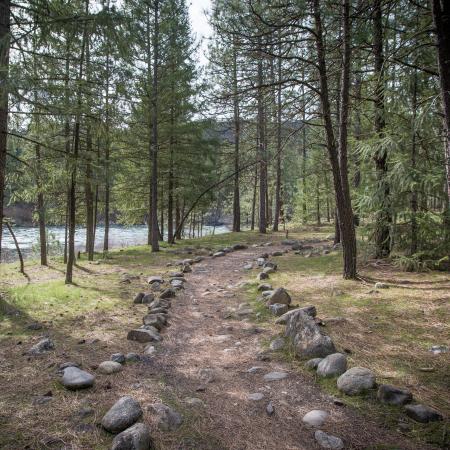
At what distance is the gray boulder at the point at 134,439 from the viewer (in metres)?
2.35

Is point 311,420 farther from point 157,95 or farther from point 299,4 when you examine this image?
point 157,95

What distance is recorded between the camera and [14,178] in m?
7.69

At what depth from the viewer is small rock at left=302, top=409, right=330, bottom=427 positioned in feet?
8.87

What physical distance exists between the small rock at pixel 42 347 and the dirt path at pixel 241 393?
4.50ft

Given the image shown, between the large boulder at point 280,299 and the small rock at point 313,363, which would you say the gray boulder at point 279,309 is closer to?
the large boulder at point 280,299

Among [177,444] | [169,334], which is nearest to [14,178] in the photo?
[169,334]

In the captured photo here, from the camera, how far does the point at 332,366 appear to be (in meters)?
3.43

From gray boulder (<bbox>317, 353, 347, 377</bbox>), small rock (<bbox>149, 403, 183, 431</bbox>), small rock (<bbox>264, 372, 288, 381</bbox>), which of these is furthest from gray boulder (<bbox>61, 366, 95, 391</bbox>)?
gray boulder (<bbox>317, 353, 347, 377</bbox>)

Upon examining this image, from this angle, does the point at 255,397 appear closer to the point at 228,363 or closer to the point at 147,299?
the point at 228,363

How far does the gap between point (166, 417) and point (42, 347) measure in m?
2.26

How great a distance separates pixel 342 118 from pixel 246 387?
18.0 ft

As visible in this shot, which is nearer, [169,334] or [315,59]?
[169,334]

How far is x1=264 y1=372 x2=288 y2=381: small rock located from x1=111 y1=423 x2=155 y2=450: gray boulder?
1.45 m

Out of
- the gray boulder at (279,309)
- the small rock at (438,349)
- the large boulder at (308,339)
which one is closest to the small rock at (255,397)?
the large boulder at (308,339)
